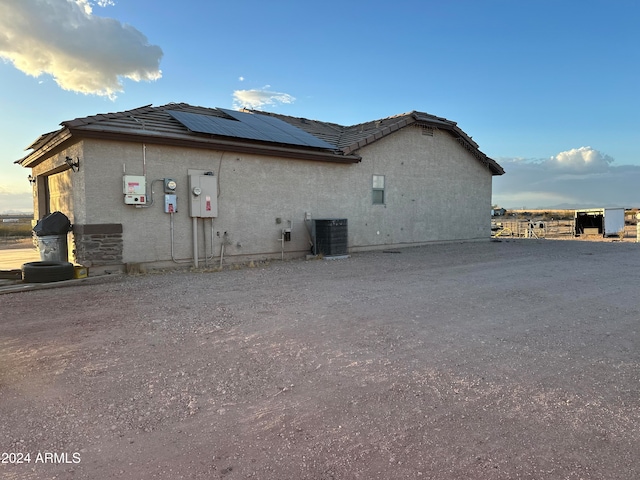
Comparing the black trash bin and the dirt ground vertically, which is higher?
the black trash bin

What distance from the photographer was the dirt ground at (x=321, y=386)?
240cm

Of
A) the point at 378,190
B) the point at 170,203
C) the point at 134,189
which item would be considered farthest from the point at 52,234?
the point at 378,190

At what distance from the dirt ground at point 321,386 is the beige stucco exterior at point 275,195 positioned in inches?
136

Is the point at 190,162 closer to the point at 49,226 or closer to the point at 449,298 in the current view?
the point at 49,226

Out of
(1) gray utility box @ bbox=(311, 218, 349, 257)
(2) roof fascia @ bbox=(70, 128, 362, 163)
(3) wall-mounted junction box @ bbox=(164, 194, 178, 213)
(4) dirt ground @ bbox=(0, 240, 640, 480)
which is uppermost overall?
(2) roof fascia @ bbox=(70, 128, 362, 163)

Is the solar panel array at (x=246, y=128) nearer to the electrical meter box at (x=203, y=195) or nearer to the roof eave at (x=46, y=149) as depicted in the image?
the electrical meter box at (x=203, y=195)

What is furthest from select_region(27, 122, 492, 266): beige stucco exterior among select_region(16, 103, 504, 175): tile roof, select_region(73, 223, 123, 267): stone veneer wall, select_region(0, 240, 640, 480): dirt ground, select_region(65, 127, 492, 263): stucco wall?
select_region(0, 240, 640, 480): dirt ground

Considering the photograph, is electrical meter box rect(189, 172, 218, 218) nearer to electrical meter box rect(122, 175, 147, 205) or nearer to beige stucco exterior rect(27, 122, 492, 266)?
beige stucco exterior rect(27, 122, 492, 266)

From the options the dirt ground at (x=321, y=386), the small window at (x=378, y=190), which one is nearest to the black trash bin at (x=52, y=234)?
the dirt ground at (x=321, y=386)

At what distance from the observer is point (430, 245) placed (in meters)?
16.2

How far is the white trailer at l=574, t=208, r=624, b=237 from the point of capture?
25766 millimetres

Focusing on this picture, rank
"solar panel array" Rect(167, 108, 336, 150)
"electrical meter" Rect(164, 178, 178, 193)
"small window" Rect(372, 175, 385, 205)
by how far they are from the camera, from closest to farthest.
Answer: "electrical meter" Rect(164, 178, 178, 193) < "solar panel array" Rect(167, 108, 336, 150) < "small window" Rect(372, 175, 385, 205)

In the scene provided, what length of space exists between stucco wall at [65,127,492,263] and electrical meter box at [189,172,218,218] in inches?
10.0

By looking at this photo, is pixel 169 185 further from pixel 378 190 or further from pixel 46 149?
pixel 378 190
